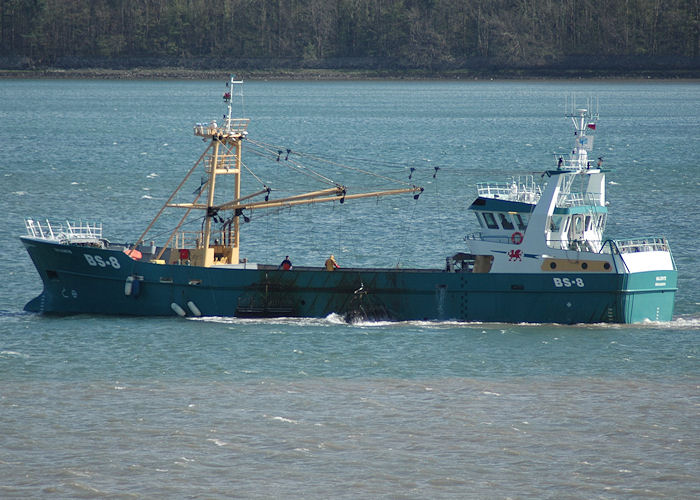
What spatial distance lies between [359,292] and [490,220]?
17.4ft

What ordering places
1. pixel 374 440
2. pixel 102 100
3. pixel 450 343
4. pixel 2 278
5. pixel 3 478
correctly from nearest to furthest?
pixel 3 478, pixel 374 440, pixel 450 343, pixel 2 278, pixel 102 100

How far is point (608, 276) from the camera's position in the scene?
3931 cm

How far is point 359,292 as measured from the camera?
133 ft

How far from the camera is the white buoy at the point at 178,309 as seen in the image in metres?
41.5

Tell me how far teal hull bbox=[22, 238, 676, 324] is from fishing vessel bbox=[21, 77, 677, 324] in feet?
0.12

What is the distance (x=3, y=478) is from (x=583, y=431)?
14325 mm

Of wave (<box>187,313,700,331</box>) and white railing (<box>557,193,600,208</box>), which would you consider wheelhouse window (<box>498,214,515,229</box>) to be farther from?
wave (<box>187,313,700,331</box>)

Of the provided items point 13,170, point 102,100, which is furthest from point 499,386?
point 102,100

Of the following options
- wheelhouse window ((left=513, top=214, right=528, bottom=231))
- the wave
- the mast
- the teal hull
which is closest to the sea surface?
the wave

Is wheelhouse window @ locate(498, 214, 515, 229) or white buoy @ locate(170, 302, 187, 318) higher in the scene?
wheelhouse window @ locate(498, 214, 515, 229)

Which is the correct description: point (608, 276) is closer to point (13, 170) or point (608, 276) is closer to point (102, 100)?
point (13, 170)

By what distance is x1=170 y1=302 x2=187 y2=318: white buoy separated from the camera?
41.5 meters

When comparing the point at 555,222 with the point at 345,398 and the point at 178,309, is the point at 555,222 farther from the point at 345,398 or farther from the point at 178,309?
the point at 178,309

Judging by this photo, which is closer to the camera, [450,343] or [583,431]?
[583,431]
